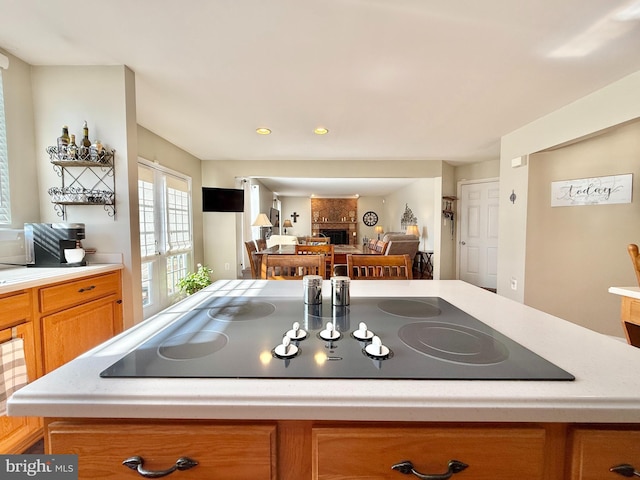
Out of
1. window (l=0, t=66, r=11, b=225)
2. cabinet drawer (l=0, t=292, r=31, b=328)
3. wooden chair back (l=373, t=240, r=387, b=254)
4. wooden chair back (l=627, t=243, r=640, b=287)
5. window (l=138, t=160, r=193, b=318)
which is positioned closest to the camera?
cabinet drawer (l=0, t=292, r=31, b=328)

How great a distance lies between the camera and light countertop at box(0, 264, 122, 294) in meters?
1.29

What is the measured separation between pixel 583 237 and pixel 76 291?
14.8 ft

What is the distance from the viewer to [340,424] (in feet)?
1.60

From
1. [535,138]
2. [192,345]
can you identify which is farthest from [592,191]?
[192,345]

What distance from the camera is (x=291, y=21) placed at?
1498mm

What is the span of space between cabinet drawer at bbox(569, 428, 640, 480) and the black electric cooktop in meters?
0.10

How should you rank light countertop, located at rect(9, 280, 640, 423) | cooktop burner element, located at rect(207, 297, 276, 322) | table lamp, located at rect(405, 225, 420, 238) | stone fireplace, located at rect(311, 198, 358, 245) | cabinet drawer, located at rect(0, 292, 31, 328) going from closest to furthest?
light countertop, located at rect(9, 280, 640, 423) → cooktop burner element, located at rect(207, 297, 276, 322) → cabinet drawer, located at rect(0, 292, 31, 328) → table lamp, located at rect(405, 225, 420, 238) → stone fireplace, located at rect(311, 198, 358, 245)

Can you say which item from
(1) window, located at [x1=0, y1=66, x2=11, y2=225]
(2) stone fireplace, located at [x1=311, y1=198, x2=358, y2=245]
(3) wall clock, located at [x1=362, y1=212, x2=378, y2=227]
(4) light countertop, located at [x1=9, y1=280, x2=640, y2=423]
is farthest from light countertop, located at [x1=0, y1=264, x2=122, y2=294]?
(3) wall clock, located at [x1=362, y1=212, x2=378, y2=227]

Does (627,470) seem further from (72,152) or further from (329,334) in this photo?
(72,152)

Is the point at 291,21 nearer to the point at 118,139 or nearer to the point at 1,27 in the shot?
the point at 118,139

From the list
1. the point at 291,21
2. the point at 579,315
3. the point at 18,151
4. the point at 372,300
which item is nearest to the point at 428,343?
the point at 372,300

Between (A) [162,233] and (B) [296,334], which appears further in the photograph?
(A) [162,233]

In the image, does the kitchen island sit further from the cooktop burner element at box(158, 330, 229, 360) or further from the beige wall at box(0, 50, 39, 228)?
the beige wall at box(0, 50, 39, 228)

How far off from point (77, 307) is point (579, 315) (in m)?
4.53
